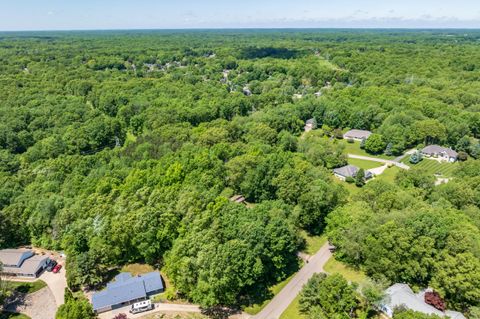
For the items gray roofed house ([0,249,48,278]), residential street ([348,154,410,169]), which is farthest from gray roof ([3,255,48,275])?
residential street ([348,154,410,169])

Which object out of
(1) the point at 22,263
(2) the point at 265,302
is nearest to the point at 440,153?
(2) the point at 265,302

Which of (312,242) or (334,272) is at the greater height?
(312,242)

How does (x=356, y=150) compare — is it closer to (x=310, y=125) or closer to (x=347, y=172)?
(x=347, y=172)

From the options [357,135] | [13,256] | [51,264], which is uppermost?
[357,135]

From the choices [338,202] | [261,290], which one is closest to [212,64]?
[338,202]

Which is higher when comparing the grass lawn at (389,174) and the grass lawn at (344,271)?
the grass lawn at (389,174)

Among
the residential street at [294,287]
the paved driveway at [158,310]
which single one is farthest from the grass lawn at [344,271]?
the paved driveway at [158,310]

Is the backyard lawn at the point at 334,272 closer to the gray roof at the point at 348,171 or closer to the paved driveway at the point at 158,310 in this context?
the paved driveway at the point at 158,310
